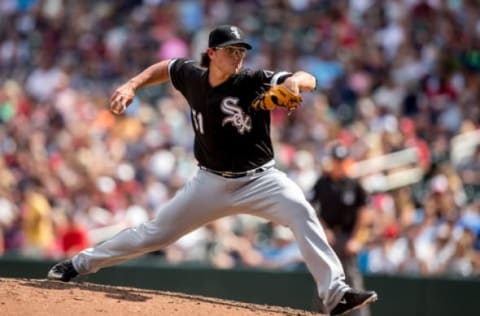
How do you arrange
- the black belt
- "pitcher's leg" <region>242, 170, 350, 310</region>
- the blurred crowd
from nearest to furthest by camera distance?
1. "pitcher's leg" <region>242, 170, 350, 310</region>
2. the black belt
3. the blurred crowd

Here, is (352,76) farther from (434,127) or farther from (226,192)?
(226,192)

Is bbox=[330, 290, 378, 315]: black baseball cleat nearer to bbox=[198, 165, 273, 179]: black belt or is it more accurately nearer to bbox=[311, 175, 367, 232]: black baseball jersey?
bbox=[198, 165, 273, 179]: black belt

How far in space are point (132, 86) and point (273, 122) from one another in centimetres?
762

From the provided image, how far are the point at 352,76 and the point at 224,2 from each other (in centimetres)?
317

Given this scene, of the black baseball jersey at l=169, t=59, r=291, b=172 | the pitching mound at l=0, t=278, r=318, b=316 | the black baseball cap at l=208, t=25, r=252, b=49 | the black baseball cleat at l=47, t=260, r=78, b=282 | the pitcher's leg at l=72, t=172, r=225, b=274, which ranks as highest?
the black baseball cap at l=208, t=25, r=252, b=49

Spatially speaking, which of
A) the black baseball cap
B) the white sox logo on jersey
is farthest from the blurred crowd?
the black baseball cap

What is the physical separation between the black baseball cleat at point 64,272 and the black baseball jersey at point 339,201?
366 cm

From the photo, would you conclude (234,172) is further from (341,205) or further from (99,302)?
(341,205)

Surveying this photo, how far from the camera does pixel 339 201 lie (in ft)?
37.2

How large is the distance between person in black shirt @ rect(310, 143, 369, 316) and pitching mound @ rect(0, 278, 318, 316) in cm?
299

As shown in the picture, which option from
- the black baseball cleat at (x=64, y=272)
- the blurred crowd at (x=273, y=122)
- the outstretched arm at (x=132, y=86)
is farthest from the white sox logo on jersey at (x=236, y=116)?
the blurred crowd at (x=273, y=122)

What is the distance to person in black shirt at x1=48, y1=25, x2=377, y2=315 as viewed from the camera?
7582 mm

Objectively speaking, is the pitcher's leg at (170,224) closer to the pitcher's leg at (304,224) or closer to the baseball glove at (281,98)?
the pitcher's leg at (304,224)

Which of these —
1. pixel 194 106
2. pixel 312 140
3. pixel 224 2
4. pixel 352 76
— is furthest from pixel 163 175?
pixel 194 106
